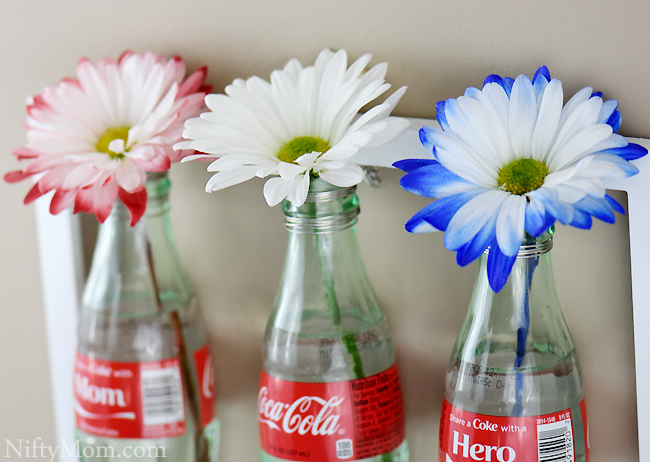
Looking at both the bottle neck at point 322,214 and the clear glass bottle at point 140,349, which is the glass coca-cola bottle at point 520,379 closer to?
the bottle neck at point 322,214

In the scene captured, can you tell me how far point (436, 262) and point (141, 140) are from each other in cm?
24

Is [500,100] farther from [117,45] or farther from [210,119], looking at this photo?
[117,45]

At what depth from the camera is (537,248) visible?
412 millimetres

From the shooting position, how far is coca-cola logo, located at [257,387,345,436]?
0.48 meters

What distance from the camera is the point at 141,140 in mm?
509

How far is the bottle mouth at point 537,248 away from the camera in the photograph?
410mm

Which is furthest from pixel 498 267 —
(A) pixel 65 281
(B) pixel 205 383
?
(A) pixel 65 281

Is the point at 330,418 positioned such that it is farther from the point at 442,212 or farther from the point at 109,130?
the point at 109,130

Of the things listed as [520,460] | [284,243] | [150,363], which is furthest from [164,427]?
[520,460]

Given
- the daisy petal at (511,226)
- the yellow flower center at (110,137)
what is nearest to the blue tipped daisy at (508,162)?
the daisy petal at (511,226)

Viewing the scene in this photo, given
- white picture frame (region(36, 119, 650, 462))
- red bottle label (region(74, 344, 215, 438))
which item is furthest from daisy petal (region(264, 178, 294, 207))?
red bottle label (region(74, 344, 215, 438))

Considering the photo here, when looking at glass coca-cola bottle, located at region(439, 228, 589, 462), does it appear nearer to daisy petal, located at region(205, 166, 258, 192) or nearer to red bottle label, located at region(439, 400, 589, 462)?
red bottle label, located at region(439, 400, 589, 462)

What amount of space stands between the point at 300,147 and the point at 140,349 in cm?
23

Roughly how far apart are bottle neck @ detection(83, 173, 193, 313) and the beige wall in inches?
1.4
